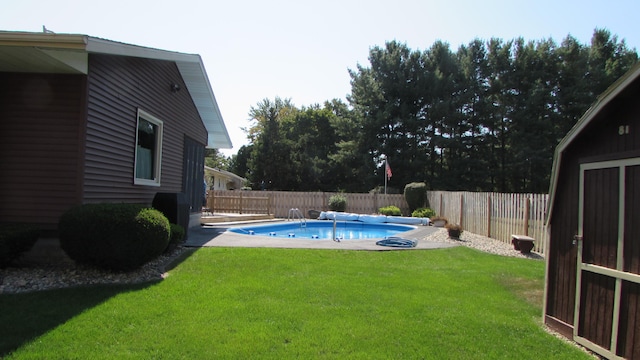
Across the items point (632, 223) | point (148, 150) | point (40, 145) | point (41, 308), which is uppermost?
point (148, 150)

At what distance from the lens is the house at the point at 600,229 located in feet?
12.1

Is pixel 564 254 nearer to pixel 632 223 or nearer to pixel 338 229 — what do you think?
pixel 632 223

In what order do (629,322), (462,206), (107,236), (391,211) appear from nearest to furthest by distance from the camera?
(629,322)
(107,236)
(462,206)
(391,211)

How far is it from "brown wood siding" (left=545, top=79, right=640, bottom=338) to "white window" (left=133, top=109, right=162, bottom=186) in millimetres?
8027

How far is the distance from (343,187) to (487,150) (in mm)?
11720

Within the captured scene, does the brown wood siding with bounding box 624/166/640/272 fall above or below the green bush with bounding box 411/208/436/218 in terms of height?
above

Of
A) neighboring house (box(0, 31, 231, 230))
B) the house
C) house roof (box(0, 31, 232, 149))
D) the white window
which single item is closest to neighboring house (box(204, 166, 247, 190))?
the white window

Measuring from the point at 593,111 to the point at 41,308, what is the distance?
21.1ft

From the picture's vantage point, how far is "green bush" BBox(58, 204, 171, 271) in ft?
18.7

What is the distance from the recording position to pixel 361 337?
401 cm

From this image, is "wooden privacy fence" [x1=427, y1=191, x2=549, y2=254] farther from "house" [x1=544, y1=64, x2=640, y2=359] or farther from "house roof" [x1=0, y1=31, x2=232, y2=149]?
"house roof" [x1=0, y1=31, x2=232, y2=149]

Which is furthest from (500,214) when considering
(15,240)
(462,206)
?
(15,240)

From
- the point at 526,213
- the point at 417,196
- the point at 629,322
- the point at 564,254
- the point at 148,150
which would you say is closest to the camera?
the point at 629,322

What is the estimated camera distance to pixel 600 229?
4.08m
